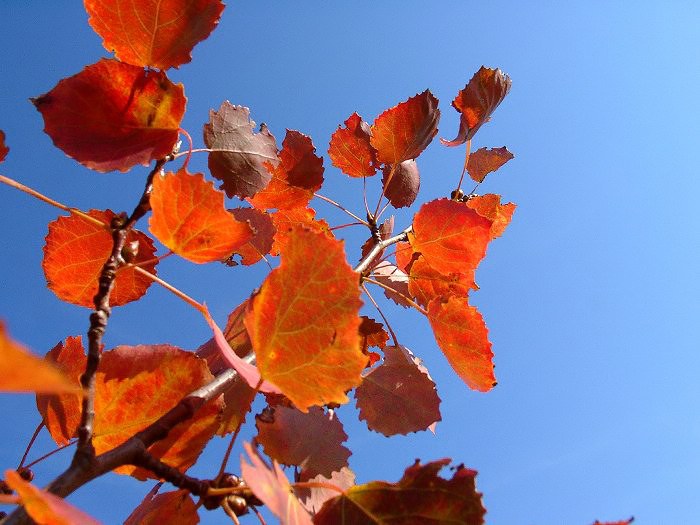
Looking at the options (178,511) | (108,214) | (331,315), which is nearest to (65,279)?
(108,214)

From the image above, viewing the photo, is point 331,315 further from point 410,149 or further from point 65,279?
point 410,149

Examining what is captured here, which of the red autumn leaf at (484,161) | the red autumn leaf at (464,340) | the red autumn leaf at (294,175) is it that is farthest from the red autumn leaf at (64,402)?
the red autumn leaf at (484,161)

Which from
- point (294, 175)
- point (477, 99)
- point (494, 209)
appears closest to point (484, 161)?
point (494, 209)

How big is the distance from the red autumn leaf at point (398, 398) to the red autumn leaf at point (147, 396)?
0.33m

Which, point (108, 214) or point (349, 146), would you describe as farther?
point (349, 146)

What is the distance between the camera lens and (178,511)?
776 millimetres

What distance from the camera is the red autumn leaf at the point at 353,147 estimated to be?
149 cm

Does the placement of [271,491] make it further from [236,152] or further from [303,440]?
[236,152]

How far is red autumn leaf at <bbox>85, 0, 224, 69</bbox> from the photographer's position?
789 millimetres

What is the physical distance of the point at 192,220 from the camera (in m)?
0.76

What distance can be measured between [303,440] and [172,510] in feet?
0.68

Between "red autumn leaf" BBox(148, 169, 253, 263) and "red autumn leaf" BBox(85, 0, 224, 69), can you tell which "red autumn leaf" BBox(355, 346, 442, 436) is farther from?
"red autumn leaf" BBox(85, 0, 224, 69)

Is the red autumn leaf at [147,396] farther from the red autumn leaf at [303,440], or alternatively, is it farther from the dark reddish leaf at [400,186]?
the dark reddish leaf at [400,186]

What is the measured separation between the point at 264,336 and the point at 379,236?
0.85m
